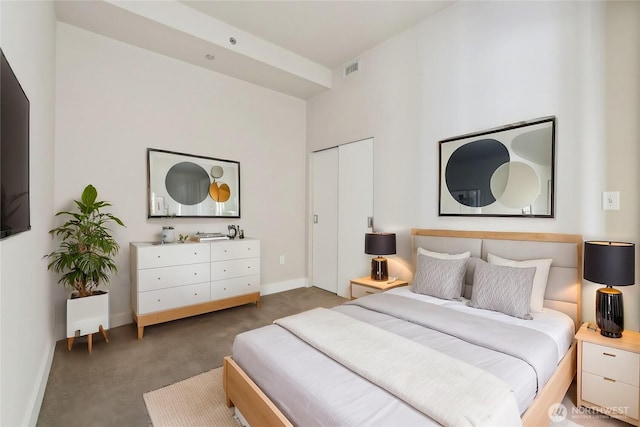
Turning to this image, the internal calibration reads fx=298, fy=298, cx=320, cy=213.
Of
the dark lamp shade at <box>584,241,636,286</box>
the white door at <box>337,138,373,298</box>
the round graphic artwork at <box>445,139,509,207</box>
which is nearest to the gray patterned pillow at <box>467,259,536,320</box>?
the dark lamp shade at <box>584,241,636,286</box>

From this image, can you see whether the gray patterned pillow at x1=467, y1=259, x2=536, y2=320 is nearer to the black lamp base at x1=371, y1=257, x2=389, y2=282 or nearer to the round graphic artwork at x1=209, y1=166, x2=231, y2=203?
the black lamp base at x1=371, y1=257, x2=389, y2=282

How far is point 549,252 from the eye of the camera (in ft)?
7.56

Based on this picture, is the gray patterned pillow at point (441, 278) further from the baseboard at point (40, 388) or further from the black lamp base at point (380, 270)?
the baseboard at point (40, 388)

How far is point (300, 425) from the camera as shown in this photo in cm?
123

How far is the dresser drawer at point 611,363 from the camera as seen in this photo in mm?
1692

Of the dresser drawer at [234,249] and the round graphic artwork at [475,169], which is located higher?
the round graphic artwork at [475,169]

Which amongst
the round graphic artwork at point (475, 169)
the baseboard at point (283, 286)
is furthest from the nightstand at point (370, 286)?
the baseboard at point (283, 286)

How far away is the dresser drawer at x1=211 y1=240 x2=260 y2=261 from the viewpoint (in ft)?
11.2

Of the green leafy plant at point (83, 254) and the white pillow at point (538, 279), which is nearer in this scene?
the white pillow at point (538, 279)

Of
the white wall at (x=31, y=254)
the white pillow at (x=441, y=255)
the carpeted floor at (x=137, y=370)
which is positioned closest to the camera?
the white wall at (x=31, y=254)

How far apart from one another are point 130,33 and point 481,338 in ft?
13.4

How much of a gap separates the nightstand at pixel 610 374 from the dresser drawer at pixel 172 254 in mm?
3267
